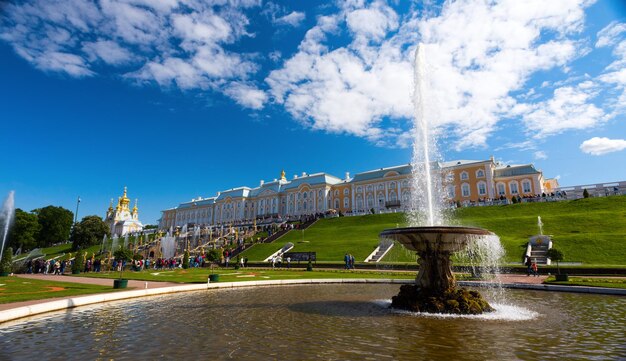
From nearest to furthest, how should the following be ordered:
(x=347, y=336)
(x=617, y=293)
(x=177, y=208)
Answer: (x=347, y=336)
(x=617, y=293)
(x=177, y=208)

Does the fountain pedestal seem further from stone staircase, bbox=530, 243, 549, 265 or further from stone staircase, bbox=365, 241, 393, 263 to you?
stone staircase, bbox=365, 241, 393, 263

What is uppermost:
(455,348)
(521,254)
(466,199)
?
(466,199)

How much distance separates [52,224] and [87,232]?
505 inches

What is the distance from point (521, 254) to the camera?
26.0 meters

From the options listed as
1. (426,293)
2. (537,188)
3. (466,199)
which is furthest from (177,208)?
(426,293)

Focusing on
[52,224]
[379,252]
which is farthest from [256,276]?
[52,224]

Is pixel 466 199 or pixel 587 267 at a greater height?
pixel 466 199

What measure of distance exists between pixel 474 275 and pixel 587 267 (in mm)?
5924

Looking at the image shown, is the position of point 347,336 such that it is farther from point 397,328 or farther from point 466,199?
point 466,199

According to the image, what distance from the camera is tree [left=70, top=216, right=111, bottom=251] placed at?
67.9 metres

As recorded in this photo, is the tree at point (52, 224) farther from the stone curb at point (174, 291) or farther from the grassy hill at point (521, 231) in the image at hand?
the stone curb at point (174, 291)

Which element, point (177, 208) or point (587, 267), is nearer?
point (587, 267)

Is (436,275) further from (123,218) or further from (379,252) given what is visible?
(123,218)

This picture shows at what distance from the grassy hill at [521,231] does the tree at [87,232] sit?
45996 millimetres
